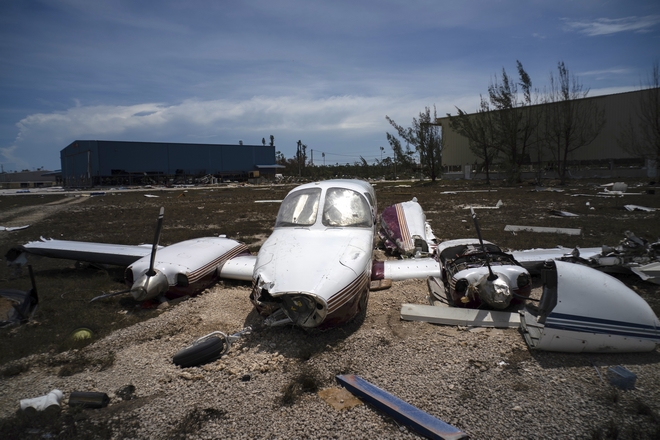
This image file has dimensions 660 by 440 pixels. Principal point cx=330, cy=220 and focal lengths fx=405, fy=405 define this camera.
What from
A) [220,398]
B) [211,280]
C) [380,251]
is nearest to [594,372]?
[220,398]

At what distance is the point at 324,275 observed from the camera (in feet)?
17.2

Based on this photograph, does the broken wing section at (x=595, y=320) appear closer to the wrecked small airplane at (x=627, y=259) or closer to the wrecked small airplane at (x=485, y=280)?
the wrecked small airplane at (x=485, y=280)

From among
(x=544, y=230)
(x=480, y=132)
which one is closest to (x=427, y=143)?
(x=480, y=132)

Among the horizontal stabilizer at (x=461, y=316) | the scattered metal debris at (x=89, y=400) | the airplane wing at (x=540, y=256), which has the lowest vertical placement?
the scattered metal debris at (x=89, y=400)

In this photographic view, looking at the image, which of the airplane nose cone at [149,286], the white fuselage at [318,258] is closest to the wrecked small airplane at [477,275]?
the white fuselage at [318,258]

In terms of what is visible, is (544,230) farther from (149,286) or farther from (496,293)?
(149,286)

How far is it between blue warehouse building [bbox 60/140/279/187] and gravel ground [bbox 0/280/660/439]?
6644 cm

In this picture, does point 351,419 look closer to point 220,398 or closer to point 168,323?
point 220,398

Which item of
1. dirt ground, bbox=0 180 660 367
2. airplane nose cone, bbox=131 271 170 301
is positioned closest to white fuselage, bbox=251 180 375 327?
airplane nose cone, bbox=131 271 170 301

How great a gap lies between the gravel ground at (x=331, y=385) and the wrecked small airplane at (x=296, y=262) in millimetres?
577

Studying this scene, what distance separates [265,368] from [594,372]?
11.5ft

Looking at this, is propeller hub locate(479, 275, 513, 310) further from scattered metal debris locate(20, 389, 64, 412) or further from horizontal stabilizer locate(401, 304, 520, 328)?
scattered metal debris locate(20, 389, 64, 412)

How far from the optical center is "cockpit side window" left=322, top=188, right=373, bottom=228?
7.02 metres

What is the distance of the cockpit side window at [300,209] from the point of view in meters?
7.06
